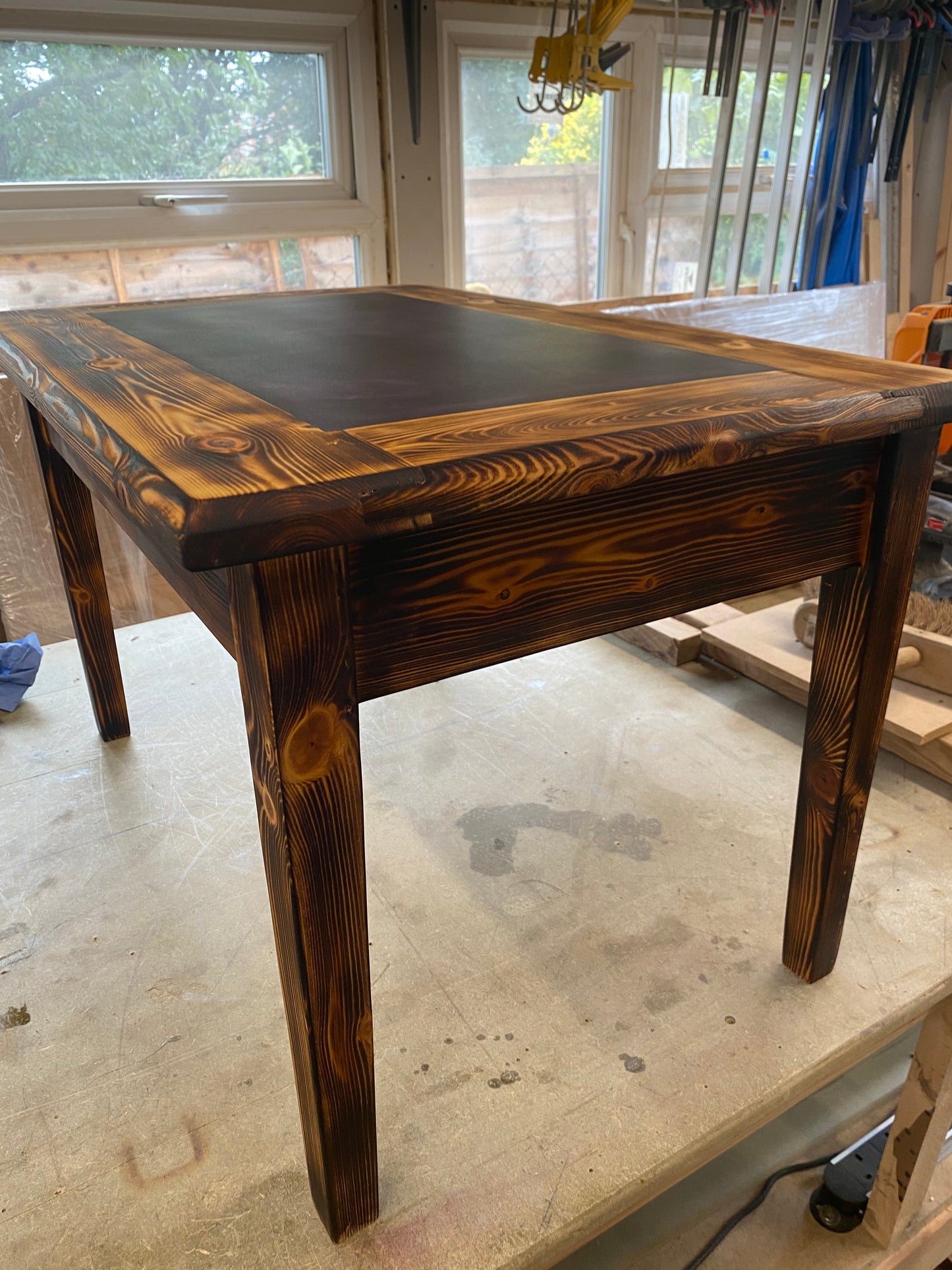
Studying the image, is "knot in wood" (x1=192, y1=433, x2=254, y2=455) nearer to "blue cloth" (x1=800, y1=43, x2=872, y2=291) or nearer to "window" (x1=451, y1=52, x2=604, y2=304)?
"window" (x1=451, y1=52, x2=604, y2=304)

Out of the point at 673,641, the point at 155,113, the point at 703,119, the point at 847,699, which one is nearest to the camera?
the point at 847,699

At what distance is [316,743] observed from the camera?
56 centimetres

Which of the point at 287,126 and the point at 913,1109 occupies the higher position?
the point at 287,126

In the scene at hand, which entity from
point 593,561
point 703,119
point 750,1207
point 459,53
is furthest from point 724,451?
point 703,119

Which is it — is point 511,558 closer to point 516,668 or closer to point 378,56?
point 516,668

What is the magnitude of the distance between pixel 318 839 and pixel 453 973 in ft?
1.53

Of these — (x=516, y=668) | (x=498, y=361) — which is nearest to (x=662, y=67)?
(x=516, y=668)

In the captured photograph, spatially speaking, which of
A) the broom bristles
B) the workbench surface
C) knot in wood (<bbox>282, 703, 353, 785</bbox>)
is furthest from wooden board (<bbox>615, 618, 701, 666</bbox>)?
knot in wood (<bbox>282, 703, 353, 785</bbox>)

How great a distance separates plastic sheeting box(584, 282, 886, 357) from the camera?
7.38 ft

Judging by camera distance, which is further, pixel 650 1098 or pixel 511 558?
pixel 650 1098

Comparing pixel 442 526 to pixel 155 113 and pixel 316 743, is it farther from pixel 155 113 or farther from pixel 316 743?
pixel 155 113

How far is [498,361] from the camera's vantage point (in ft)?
2.85

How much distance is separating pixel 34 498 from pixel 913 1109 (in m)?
1.83

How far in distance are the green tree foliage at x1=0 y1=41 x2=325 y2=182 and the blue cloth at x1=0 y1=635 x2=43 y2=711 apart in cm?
102
